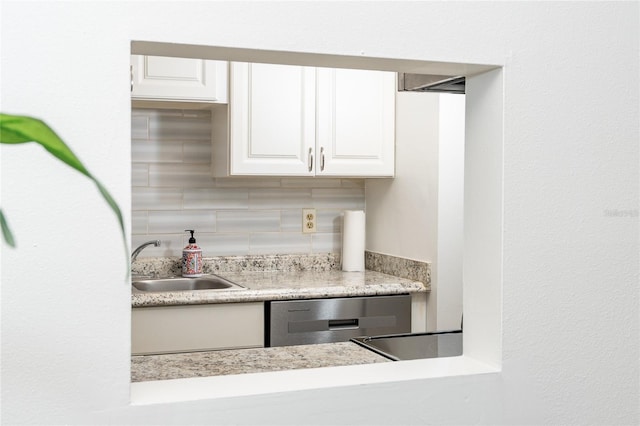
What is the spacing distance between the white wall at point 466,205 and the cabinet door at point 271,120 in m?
1.76

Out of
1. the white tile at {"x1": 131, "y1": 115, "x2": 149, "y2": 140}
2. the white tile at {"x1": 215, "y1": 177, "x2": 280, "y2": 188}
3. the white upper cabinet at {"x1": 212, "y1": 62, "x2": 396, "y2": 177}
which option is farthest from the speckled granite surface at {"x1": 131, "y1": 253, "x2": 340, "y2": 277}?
the white tile at {"x1": 131, "y1": 115, "x2": 149, "y2": 140}

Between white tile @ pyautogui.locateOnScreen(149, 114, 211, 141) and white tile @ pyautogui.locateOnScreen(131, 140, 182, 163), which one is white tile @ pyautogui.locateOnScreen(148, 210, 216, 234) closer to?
white tile @ pyautogui.locateOnScreen(131, 140, 182, 163)

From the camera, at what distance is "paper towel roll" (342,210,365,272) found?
12.0ft

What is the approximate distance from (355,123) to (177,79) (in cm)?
83

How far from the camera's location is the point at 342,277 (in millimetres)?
3486

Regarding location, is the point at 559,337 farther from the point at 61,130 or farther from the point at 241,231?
the point at 241,231

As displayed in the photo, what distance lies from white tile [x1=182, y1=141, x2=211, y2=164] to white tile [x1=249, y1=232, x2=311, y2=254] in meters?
0.44

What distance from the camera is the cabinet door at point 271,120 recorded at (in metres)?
3.24

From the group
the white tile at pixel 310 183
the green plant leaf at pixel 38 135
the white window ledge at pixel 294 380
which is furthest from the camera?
the white tile at pixel 310 183

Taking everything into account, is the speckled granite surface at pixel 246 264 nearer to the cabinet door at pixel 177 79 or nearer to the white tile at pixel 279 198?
the white tile at pixel 279 198

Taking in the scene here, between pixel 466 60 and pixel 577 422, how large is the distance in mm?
816

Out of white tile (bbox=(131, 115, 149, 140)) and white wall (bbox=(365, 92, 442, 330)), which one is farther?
white tile (bbox=(131, 115, 149, 140))

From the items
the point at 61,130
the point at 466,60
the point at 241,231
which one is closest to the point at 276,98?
the point at 241,231

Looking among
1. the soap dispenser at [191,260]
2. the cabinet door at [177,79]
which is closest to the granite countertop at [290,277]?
the soap dispenser at [191,260]
